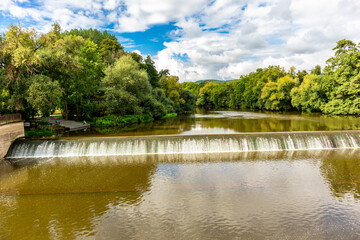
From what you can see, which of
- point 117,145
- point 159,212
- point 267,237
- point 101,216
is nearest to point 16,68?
point 117,145

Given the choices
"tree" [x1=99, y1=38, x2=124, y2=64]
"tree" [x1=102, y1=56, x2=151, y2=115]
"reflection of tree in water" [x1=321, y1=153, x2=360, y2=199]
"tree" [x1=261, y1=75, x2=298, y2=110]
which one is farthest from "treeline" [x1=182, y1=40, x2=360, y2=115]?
"tree" [x1=99, y1=38, x2=124, y2=64]

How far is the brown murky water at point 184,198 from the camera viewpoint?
7.72 m

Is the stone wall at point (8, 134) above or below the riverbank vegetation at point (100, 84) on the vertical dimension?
below

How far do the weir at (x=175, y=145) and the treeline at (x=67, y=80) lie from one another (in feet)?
16.5

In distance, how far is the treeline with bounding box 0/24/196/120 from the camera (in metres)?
20.5

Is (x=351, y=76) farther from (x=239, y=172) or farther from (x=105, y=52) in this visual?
(x=105, y=52)

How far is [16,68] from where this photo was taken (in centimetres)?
2120

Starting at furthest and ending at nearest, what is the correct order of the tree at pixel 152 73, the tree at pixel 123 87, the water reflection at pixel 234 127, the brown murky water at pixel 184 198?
the tree at pixel 152 73 < the tree at pixel 123 87 < the water reflection at pixel 234 127 < the brown murky water at pixel 184 198

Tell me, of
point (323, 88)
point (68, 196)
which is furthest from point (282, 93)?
point (68, 196)

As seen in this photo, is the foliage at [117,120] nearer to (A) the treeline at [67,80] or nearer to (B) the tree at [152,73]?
(A) the treeline at [67,80]

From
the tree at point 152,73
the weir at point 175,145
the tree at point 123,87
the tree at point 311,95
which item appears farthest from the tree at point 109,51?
the tree at point 311,95

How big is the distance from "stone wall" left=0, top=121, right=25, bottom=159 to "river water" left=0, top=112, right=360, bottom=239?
2.03 feet

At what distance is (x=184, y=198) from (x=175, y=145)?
26.5ft

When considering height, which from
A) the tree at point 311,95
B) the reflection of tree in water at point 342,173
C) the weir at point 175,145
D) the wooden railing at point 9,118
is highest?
the tree at point 311,95
